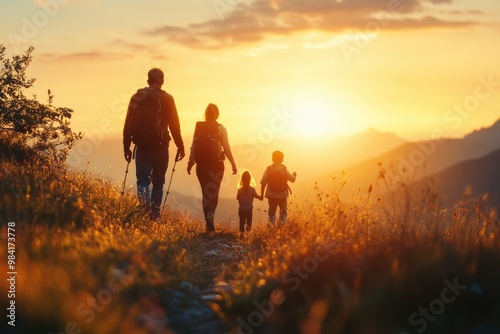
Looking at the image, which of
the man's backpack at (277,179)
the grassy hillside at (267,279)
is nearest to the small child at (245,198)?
the man's backpack at (277,179)

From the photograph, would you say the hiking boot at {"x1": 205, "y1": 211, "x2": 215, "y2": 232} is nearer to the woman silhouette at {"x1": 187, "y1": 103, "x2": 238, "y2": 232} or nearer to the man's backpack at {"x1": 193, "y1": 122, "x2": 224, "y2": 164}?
the woman silhouette at {"x1": 187, "y1": 103, "x2": 238, "y2": 232}

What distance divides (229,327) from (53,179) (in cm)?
610

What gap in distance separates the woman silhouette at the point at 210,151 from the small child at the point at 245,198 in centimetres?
272

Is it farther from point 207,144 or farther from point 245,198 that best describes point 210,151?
point 245,198

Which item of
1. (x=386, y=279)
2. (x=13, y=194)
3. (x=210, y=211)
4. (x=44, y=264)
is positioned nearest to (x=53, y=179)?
(x=13, y=194)

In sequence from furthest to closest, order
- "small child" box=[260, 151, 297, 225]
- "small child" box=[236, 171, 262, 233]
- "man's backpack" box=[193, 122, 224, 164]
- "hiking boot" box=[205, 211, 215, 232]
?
"small child" box=[236, 171, 262, 233] < "small child" box=[260, 151, 297, 225] < "hiking boot" box=[205, 211, 215, 232] < "man's backpack" box=[193, 122, 224, 164]

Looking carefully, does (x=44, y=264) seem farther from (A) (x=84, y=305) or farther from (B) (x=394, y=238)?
(B) (x=394, y=238)

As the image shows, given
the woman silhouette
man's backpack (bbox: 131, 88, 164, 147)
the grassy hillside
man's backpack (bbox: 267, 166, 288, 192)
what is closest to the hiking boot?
the woman silhouette

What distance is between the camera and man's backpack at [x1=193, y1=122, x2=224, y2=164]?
42.4 feet

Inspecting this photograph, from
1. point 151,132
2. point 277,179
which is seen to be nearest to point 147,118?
point 151,132

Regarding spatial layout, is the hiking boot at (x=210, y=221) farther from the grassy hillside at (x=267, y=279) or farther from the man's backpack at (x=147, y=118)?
the grassy hillside at (x=267, y=279)

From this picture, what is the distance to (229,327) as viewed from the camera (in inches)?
207

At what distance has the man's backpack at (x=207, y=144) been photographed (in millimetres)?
12922

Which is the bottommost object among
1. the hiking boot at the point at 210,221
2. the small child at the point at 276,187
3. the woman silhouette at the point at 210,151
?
the hiking boot at the point at 210,221
